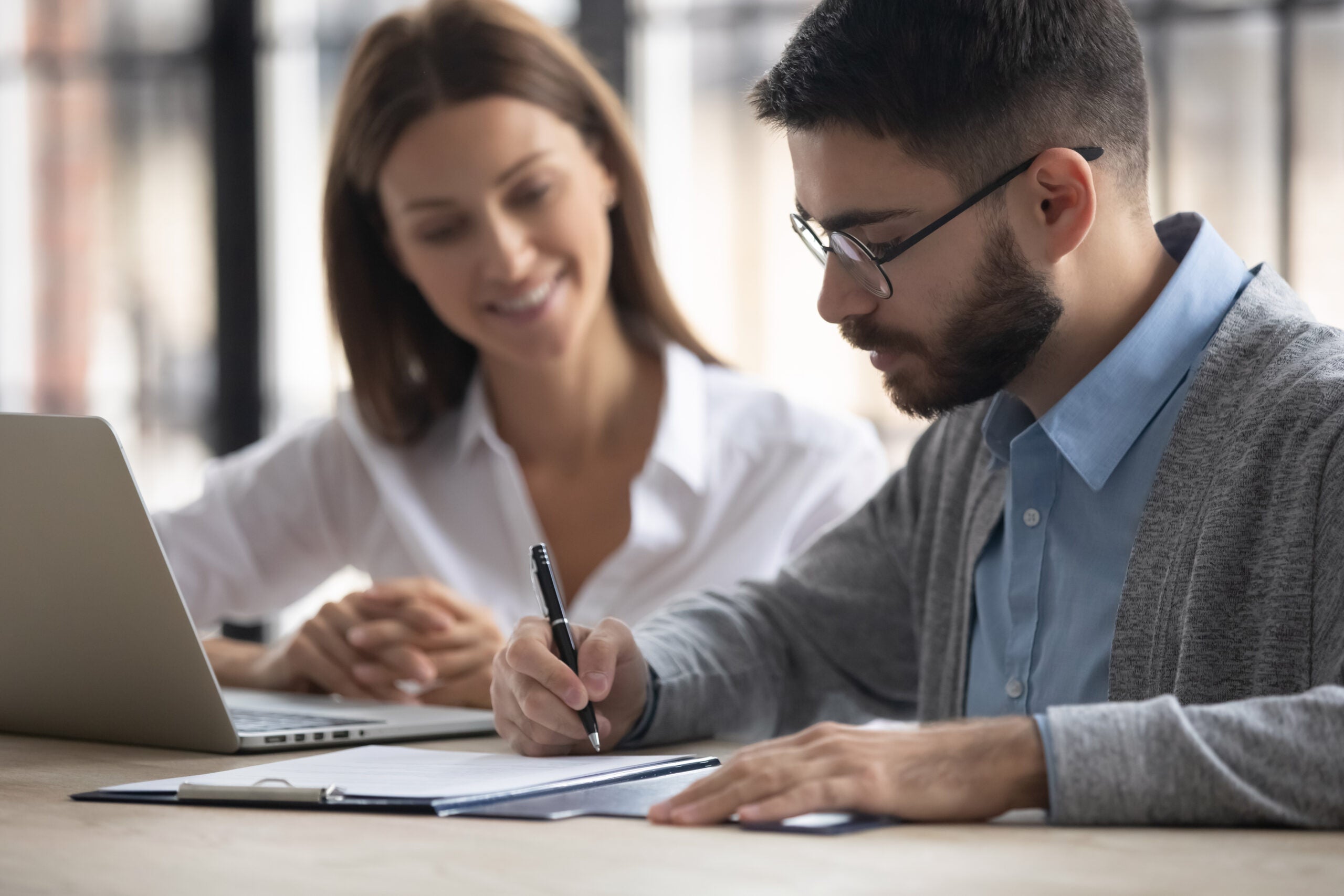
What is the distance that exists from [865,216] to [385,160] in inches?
40.2

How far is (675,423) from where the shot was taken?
212 cm

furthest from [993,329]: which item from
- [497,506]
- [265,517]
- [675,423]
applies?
[265,517]

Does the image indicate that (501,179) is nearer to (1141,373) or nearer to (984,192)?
(984,192)

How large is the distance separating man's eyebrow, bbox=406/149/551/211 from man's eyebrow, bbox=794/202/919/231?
83cm

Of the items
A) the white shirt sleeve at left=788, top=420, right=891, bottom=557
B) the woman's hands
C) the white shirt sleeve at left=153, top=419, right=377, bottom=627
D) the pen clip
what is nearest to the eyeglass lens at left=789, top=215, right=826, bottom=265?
the pen clip

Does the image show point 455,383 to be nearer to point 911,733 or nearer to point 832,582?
point 832,582

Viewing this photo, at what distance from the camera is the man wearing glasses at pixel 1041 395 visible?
1115 millimetres

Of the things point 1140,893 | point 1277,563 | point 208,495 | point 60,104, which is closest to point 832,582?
point 1277,563

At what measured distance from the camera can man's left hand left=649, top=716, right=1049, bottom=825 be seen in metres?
0.89

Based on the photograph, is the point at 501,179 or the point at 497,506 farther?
the point at 497,506

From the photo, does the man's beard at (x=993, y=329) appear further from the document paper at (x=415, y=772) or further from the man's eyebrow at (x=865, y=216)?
the document paper at (x=415, y=772)

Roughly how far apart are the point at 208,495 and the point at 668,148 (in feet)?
7.02

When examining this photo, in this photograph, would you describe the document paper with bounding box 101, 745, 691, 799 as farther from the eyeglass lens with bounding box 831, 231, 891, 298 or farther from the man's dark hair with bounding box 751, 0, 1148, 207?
the man's dark hair with bounding box 751, 0, 1148, 207

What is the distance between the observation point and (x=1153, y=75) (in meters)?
3.52
